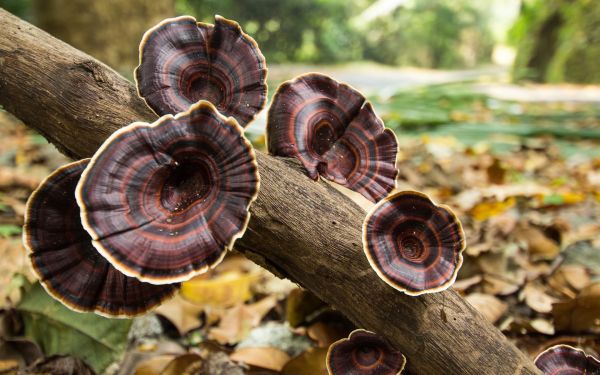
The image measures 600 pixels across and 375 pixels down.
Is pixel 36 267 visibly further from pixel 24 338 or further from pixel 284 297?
pixel 284 297

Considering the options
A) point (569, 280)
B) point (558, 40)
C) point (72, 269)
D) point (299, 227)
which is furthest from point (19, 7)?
point (558, 40)

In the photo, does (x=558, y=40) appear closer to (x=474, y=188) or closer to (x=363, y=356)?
(x=474, y=188)

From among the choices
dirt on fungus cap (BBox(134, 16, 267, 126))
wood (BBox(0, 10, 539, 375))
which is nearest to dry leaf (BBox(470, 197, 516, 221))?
wood (BBox(0, 10, 539, 375))

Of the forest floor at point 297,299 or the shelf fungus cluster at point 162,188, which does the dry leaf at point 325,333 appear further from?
the shelf fungus cluster at point 162,188

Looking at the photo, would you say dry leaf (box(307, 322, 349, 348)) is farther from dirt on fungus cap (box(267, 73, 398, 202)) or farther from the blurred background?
dirt on fungus cap (box(267, 73, 398, 202))

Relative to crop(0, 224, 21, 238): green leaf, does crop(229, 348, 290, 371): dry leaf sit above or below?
above

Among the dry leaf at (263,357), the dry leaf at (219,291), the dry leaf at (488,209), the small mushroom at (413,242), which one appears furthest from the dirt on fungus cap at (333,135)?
the dry leaf at (488,209)

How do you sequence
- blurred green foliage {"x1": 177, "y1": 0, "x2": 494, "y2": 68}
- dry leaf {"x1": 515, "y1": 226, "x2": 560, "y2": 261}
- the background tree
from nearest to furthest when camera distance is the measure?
dry leaf {"x1": 515, "y1": 226, "x2": 560, "y2": 261} → the background tree → blurred green foliage {"x1": 177, "y1": 0, "x2": 494, "y2": 68}
